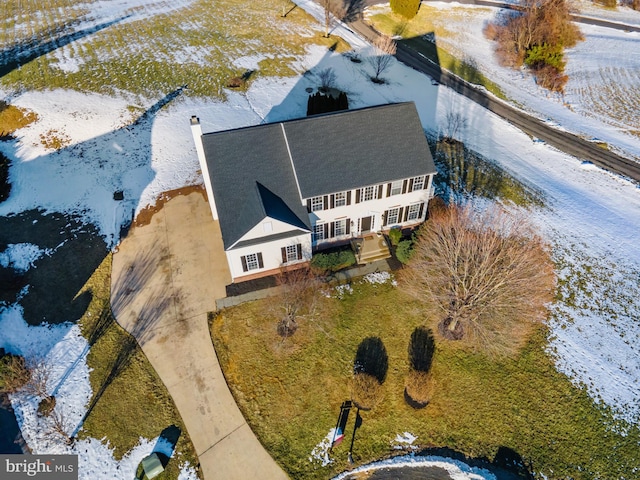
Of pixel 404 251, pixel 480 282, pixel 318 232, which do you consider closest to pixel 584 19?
pixel 404 251

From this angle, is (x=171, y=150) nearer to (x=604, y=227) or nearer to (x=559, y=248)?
(x=559, y=248)

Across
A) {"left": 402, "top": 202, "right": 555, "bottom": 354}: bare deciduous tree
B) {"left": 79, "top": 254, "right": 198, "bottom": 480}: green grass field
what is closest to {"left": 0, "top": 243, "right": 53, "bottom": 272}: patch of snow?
{"left": 79, "top": 254, "right": 198, "bottom": 480}: green grass field

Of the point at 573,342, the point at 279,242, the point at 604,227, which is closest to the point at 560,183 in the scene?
the point at 604,227

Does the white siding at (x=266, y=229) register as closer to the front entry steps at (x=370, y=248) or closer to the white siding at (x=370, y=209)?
the white siding at (x=370, y=209)

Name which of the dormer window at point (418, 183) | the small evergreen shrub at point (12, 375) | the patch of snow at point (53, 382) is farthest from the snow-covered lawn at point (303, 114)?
the dormer window at point (418, 183)

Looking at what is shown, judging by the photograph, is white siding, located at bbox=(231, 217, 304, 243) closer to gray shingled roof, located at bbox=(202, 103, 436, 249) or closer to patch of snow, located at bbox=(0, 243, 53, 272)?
gray shingled roof, located at bbox=(202, 103, 436, 249)

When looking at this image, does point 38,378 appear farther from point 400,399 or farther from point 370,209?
point 370,209
